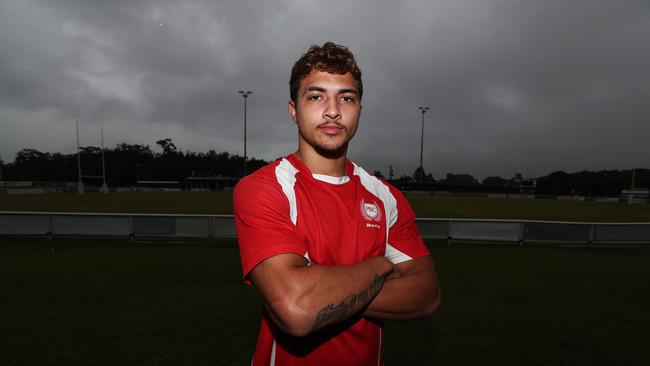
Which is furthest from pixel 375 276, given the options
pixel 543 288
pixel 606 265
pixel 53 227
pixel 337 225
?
pixel 53 227

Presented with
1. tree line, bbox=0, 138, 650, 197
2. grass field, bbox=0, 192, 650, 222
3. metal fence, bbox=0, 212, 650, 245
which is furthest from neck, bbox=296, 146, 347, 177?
tree line, bbox=0, 138, 650, 197

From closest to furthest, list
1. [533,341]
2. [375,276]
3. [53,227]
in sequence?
[375,276]
[533,341]
[53,227]

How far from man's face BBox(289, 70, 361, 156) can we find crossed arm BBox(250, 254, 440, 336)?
622 mm

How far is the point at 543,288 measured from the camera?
22.6 ft

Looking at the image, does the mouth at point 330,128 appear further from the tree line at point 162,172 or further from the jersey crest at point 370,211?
the tree line at point 162,172

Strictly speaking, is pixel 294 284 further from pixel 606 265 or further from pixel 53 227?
pixel 53 227

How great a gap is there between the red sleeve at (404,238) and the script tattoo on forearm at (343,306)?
17.3 inches

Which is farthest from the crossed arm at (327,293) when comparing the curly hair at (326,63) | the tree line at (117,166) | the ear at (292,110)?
the tree line at (117,166)

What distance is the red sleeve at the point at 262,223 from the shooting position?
1398mm

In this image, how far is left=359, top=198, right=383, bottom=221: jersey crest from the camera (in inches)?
70.5

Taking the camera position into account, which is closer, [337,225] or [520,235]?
[337,225]

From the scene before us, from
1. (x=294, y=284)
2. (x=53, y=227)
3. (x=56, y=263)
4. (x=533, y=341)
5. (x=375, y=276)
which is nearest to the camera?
(x=294, y=284)

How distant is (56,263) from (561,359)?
10429mm

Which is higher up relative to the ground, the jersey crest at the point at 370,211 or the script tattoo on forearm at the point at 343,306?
the jersey crest at the point at 370,211
